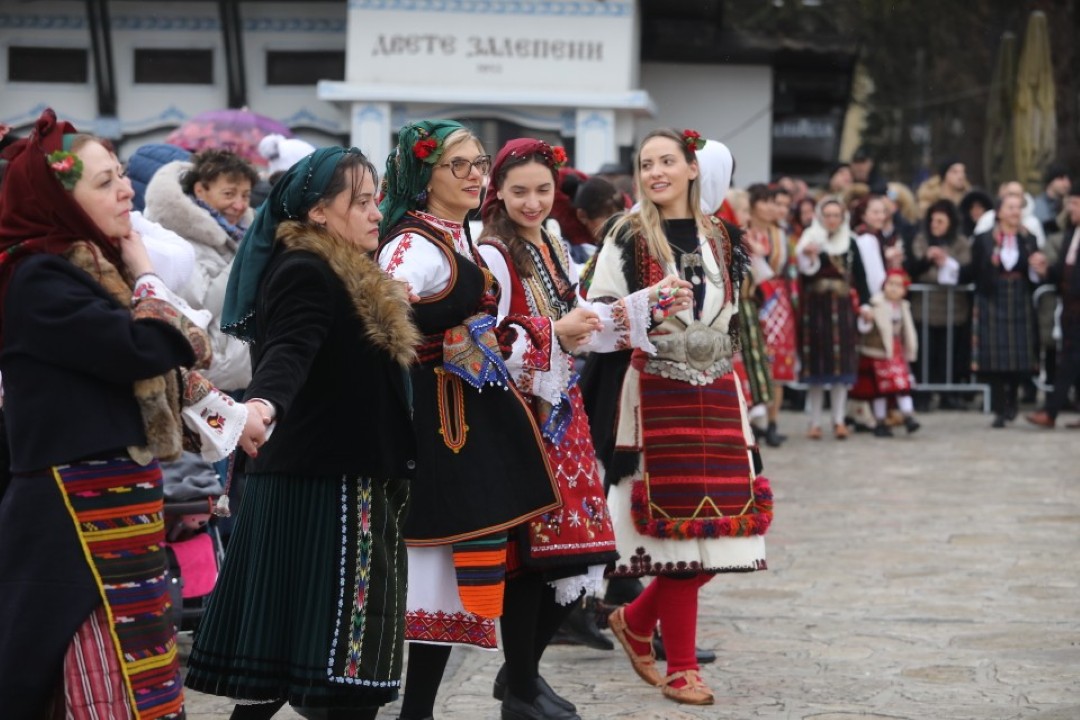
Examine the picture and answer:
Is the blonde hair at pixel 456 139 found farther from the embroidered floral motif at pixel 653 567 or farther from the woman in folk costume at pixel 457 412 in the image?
the embroidered floral motif at pixel 653 567

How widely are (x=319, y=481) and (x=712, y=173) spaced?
2376 millimetres

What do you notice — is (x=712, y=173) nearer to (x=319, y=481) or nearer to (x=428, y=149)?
(x=428, y=149)

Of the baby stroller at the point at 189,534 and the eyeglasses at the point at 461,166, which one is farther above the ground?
the eyeglasses at the point at 461,166

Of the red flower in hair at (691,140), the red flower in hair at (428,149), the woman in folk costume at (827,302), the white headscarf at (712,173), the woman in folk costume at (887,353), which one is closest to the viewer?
the red flower in hair at (428,149)

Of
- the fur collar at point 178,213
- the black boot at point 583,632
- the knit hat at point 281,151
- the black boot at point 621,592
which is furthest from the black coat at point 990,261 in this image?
the fur collar at point 178,213

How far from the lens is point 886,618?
22.8 ft

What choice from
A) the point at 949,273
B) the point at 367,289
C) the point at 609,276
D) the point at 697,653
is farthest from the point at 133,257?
the point at 949,273

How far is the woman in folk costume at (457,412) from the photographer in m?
4.78

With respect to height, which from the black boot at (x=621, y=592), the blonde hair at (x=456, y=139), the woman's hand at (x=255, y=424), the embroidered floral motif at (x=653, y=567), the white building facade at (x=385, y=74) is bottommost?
the black boot at (x=621, y=592)

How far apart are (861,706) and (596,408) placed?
4.26 ft

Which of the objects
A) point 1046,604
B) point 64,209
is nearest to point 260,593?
point 64,209

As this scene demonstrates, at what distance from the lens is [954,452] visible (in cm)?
1271

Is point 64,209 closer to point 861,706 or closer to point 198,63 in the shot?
point 861,706

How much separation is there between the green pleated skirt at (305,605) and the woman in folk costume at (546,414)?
919mm
